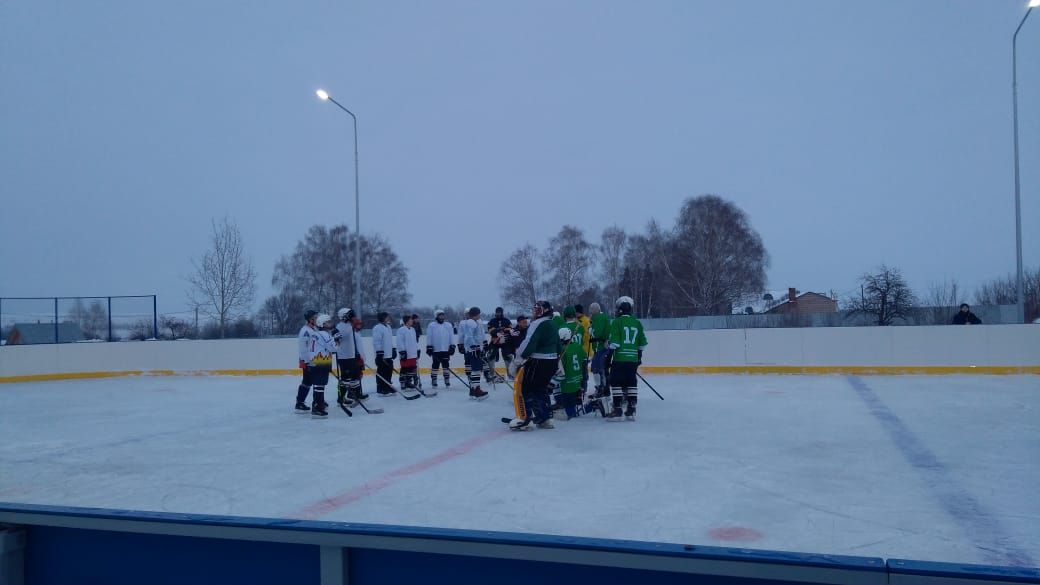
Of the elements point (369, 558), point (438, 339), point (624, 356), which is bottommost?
point (369, 558)

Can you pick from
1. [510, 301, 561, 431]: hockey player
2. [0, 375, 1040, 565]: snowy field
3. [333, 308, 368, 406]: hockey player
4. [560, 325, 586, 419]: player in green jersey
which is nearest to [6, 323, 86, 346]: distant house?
[0, 375, 1040, 565]: snowy field

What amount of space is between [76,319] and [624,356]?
1680 cm

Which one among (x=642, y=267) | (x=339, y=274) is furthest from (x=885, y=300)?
(x=339, y=274)

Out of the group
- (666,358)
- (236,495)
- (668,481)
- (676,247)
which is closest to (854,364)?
Result: (666,358)

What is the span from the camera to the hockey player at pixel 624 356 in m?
9.30

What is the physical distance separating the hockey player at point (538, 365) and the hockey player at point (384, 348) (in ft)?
13.8

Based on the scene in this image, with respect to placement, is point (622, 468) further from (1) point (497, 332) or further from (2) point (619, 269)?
(2) point (619, 269)

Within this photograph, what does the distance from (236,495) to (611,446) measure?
381cm

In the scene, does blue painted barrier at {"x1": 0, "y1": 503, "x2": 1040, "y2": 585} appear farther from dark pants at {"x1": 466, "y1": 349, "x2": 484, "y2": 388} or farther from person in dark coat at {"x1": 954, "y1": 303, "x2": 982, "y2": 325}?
person in dark coat at {"x1": 954, "y1": 303, "x2": 982, "y2": 325}

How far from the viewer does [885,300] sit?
61.3ft

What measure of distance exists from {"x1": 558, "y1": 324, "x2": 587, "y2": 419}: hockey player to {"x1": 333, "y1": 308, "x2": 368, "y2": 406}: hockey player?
11.1 ft

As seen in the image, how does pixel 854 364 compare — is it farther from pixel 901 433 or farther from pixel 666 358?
pixel 901 433

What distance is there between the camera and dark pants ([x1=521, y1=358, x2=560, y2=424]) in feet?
29.0

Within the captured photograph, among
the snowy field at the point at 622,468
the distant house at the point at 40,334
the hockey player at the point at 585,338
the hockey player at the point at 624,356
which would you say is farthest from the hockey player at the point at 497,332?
the distant house at the point at 40,334
